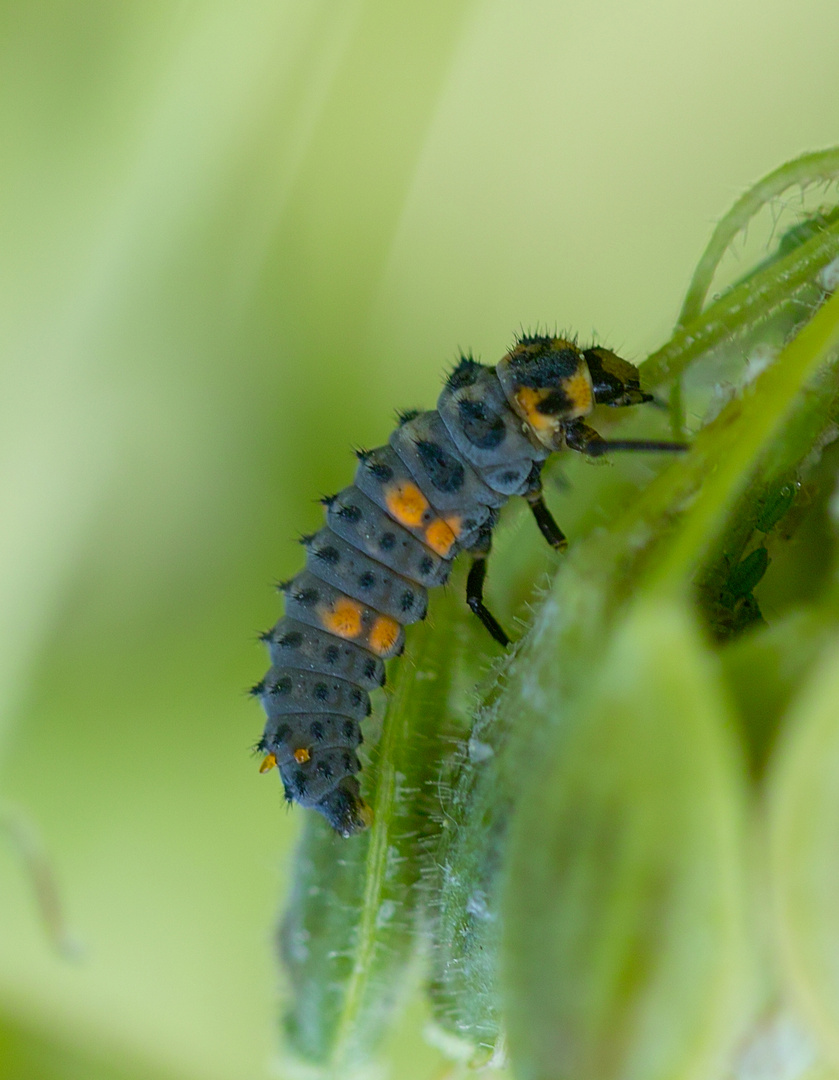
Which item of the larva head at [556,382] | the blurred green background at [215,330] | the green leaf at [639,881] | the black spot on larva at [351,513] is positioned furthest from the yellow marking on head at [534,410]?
the green leaf at [639,881]

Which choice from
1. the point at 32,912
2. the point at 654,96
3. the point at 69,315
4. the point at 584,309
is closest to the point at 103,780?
the point at 32,912

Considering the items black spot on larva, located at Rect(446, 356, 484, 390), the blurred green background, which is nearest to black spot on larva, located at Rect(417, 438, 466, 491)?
black spot on larva, located at Rect(446, 356, 484, 390)

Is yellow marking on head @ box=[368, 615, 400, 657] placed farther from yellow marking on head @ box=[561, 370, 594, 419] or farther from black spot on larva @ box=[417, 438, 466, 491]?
yellow marking on head @ box=[561, 370, 594, 419]

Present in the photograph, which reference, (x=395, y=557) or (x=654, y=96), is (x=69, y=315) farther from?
(x=654, y=96)

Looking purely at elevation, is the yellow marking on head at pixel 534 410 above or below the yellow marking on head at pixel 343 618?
above

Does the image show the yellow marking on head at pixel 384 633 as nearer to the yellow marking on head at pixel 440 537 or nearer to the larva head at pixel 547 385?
the yellow marking on head at pixel 440 537

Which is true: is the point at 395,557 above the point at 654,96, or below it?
below
